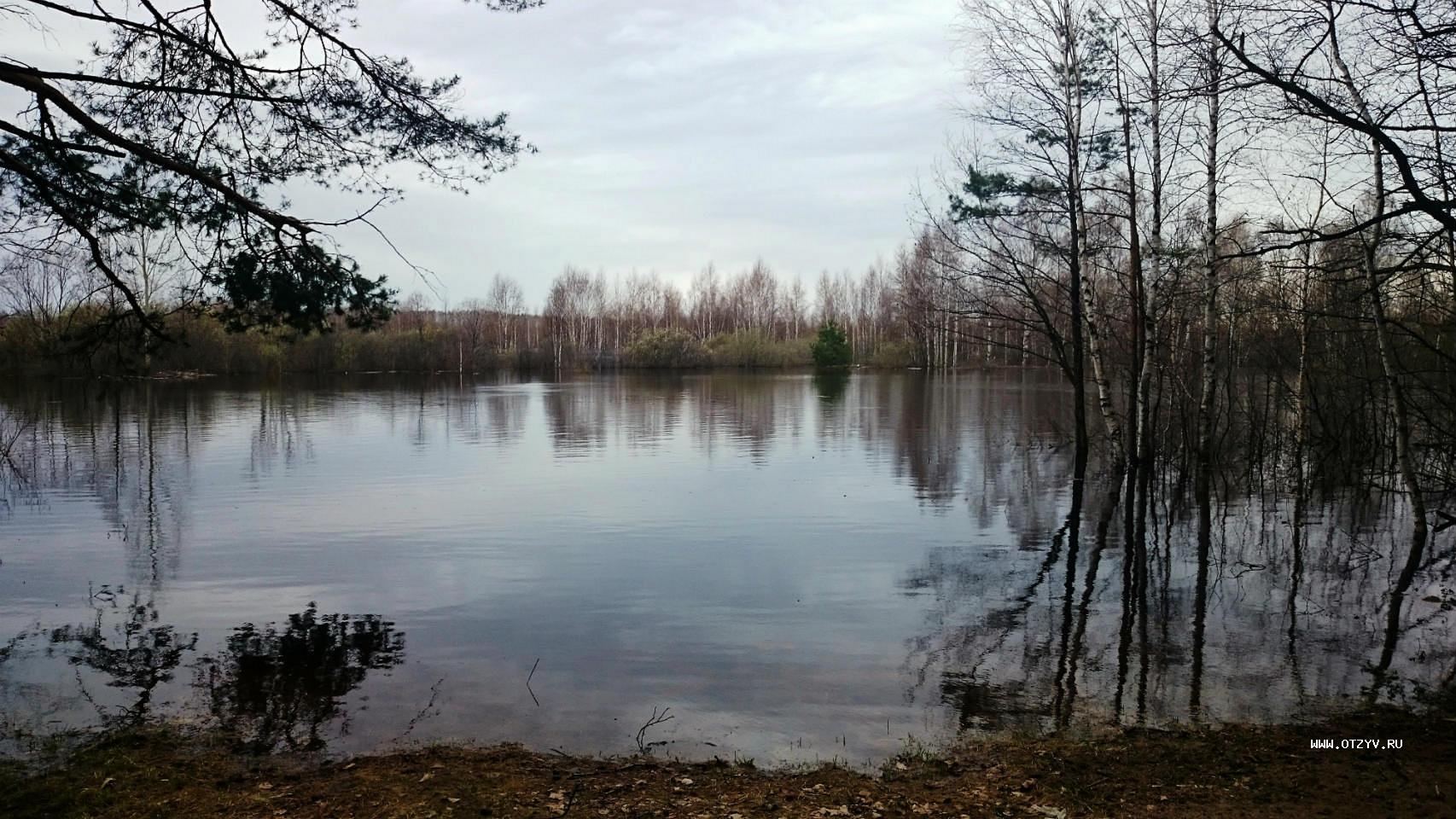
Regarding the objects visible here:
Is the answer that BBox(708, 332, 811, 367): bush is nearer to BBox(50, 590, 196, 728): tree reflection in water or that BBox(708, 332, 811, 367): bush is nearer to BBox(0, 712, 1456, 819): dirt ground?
BBox(50, 590, 196, 728): tree reflection in water

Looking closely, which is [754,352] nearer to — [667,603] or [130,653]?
[667,603]

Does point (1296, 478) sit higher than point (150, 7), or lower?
lower

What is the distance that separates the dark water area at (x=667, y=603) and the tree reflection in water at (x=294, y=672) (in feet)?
0.11

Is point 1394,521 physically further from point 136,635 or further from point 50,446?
point 50,446

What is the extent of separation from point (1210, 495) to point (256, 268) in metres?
14.0

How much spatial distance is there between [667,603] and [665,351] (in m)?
79.3

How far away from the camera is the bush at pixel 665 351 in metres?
87.2

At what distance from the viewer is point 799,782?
4.85 meters

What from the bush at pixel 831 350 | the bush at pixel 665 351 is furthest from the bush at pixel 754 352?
the bush at pixel 831 350

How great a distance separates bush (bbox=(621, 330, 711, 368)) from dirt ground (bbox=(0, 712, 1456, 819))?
81.9 m

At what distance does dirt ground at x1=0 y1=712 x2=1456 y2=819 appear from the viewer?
4.41 metres

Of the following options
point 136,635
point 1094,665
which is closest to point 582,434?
point 136,635

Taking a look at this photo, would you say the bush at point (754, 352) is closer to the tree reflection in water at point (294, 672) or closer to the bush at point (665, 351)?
the bush at point (665, 351)

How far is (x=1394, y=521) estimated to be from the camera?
42.2 ft
